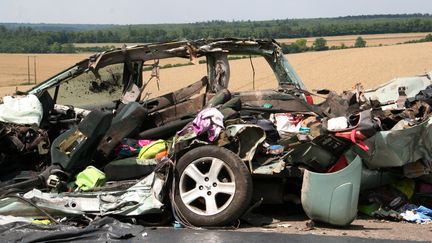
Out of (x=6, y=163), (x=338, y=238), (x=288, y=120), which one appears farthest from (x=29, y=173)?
(x=338, y=238)

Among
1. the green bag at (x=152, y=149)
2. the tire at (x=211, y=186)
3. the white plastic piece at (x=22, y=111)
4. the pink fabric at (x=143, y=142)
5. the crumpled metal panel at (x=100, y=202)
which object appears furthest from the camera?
the white plastic piece at (x=22, y=111)

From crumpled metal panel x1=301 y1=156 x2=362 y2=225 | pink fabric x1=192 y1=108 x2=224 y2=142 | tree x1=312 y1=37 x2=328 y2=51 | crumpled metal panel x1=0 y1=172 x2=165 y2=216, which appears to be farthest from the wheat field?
crumpled metal panel x1=301 y1=156 x2=362 y2=225

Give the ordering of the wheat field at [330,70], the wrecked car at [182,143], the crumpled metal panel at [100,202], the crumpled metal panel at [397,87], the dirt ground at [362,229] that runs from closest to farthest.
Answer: the dirt ground at [362,229] → the wrecked car at [182,143] → the crumpled metal panel at [100,202] → the crumpled metal panel at [397,87] → the wheat field at [330,70]

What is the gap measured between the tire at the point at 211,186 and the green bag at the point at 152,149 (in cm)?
54

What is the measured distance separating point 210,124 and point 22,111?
7.56ft

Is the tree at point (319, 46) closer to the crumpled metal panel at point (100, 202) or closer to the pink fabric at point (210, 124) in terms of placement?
the pink fabric at point (210, 124)

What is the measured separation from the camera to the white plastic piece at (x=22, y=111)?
7.15 meters

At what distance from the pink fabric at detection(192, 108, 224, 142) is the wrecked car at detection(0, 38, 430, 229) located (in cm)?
1

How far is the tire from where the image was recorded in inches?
231

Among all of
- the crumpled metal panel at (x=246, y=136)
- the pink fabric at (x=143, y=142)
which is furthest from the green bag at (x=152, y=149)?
the crumpled metal panel at (x=246, y=136)

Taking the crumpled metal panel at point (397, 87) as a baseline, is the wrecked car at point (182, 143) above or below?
below

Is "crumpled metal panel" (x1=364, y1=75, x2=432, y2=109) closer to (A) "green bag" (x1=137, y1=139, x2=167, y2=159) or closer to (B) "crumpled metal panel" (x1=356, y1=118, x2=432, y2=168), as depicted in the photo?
(B) "crumpled metal panel" (x1=356, y1=118, x2=432, y2=168)

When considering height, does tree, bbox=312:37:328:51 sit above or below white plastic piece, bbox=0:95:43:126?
below

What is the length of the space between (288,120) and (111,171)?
198cm
